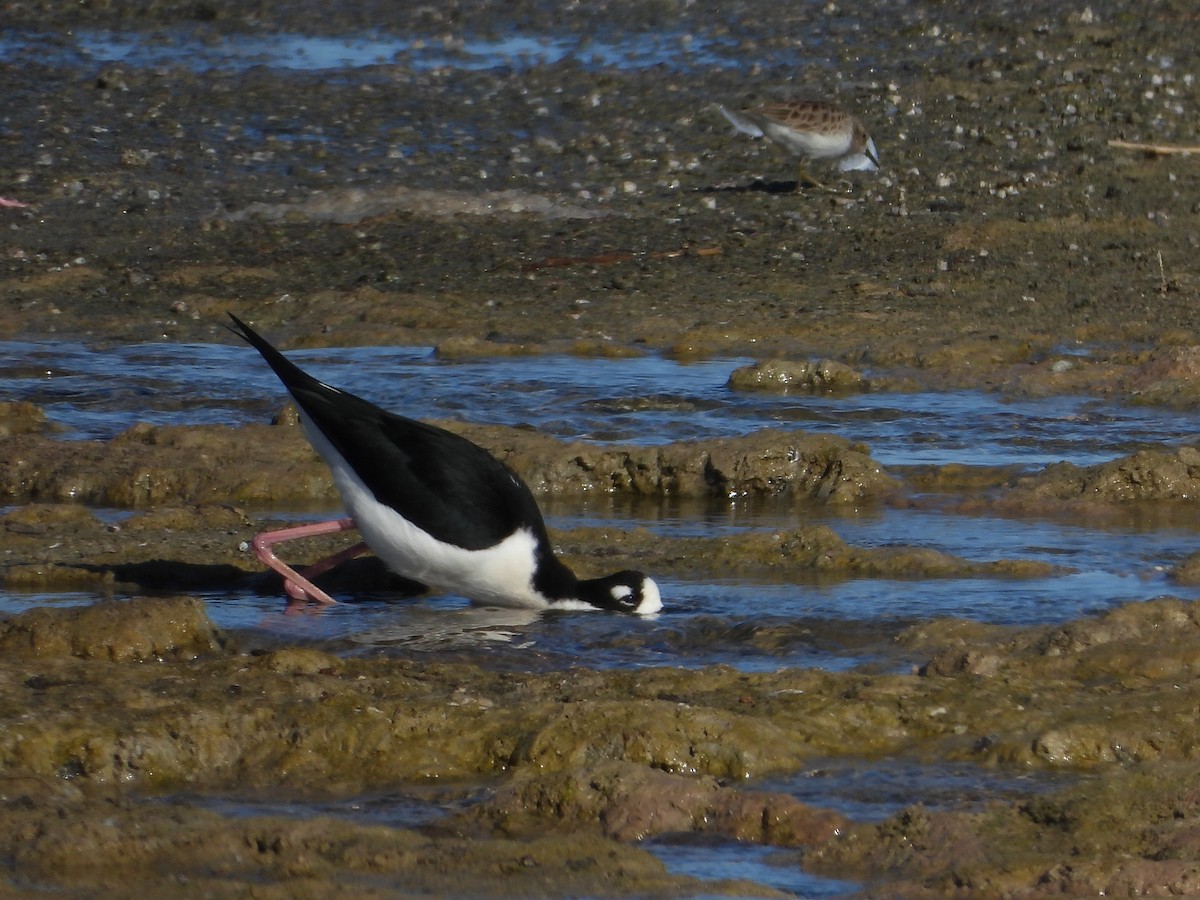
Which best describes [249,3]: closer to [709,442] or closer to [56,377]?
[56,377]

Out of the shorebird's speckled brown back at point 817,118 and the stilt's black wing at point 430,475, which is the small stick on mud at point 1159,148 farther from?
the stilt's black wing at point 430,475

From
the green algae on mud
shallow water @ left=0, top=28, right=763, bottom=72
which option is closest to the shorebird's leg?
shallow water @ left=0, top=28, right=763, bottom=72

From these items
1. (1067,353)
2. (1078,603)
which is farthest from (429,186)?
(1078,603)

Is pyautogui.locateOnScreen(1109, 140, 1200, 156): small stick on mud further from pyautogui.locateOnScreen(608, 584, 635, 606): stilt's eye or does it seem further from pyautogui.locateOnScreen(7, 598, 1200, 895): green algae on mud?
pyautogui.locateOnScreen(7, 598, 1200, 895): green algae on mud

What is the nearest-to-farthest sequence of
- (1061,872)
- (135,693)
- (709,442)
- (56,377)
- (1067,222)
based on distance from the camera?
(1061,872) → (135,693) → (709,442) → (56,377) → (1067,222)

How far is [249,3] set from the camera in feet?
61.9

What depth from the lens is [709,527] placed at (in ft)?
23.5

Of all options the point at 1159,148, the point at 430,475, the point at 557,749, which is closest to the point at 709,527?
the point at 430,475

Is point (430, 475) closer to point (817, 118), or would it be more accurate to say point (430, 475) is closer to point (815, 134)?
point (815, 134)

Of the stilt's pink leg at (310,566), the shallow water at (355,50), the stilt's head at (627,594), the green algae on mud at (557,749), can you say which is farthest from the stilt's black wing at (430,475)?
the shallow water at (355,50)

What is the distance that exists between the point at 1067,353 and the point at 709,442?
9.40 feet

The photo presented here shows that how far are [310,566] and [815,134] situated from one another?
22.9ft

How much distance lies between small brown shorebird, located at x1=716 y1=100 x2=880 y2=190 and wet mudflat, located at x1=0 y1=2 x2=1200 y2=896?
206mm

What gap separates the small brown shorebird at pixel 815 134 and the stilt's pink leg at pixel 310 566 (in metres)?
6.89
